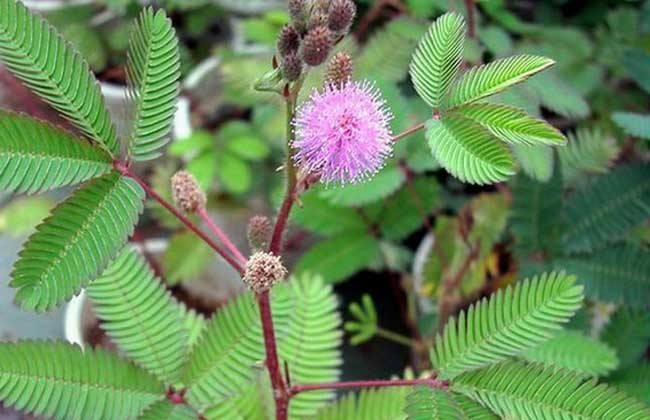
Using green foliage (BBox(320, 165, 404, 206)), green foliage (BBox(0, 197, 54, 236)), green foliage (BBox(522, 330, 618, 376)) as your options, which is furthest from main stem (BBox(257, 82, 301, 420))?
green foliage (BBox(0, 197, 54, 236))

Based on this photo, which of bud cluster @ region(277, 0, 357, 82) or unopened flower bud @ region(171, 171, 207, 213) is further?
unopened flower bud @ region(171, 171, 207, 213)

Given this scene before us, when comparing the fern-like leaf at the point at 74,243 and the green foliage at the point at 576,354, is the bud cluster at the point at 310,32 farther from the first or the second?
the green foliage at the point at 576,354

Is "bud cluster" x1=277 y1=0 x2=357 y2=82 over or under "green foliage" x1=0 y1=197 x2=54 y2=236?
under

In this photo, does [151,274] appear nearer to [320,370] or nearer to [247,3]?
[320,370]

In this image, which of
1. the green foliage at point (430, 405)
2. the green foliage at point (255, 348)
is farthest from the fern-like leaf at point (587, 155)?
the green foliage at point (430, 405)

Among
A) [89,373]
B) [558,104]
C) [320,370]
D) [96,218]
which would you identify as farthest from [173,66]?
[558,104]

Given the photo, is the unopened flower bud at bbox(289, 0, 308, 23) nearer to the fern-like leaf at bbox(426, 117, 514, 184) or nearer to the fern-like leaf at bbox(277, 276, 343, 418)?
the fern-like leaf at bbox(426, 117, 514, 184)
